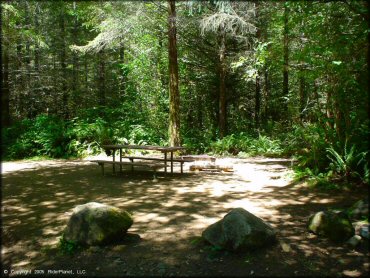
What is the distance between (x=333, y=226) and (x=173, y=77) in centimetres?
882

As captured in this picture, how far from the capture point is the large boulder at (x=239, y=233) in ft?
13.4

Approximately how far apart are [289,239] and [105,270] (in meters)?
2.53

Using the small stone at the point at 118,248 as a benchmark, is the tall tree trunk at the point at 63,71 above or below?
above

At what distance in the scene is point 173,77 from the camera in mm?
12070

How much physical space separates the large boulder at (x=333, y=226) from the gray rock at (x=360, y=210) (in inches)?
29.0

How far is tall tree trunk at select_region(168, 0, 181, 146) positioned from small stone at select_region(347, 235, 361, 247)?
857 cm

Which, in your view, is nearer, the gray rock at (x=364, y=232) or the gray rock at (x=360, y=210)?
the gray rock at (x=364, y=232)

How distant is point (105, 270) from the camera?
149 inches

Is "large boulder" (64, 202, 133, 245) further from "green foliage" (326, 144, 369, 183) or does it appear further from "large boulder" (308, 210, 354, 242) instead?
"green foliage" (326, 144, 369, 183)

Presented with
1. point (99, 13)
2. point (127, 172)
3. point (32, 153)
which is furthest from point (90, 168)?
point (99, 13)

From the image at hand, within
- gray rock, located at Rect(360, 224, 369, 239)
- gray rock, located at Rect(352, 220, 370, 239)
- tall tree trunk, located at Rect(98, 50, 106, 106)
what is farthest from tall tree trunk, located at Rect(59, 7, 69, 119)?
gray rock, located at Rect(360, 224, 369, 239)

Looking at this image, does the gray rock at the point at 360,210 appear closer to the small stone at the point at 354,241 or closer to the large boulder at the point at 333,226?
the large boulder at the point at 333,226

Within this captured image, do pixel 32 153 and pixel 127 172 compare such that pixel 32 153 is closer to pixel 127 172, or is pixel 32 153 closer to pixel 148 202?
pixel 127 172

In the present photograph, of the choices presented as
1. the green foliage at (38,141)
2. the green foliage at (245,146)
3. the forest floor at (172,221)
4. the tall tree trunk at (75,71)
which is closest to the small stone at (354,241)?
the forest floor at (172,221)
